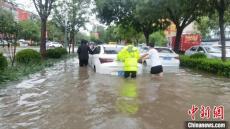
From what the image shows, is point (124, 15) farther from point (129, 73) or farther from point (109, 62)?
point (129, 73)

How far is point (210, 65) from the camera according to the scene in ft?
66.0

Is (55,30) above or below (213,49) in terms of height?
above

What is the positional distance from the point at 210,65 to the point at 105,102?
10708mm

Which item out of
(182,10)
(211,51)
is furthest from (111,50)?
(182,10)

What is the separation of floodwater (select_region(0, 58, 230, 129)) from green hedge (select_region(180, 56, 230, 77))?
2281 mm

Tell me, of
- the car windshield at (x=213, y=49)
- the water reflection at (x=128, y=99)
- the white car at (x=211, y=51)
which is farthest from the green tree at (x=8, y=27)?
the car windshield at (x=213, y=49)

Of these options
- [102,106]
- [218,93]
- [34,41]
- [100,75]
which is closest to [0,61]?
[100,75]

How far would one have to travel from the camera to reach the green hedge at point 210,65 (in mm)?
18139

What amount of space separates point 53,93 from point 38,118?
146 inches

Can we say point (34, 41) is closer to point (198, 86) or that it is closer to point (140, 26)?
point (140, 26)

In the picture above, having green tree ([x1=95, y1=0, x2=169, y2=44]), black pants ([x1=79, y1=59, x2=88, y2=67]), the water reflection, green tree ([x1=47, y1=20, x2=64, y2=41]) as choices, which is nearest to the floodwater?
the water reflection

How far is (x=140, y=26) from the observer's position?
158ft

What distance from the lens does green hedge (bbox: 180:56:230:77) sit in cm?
1814

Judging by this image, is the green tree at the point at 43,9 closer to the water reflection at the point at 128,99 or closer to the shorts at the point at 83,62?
the shorts at the point at 83,62
